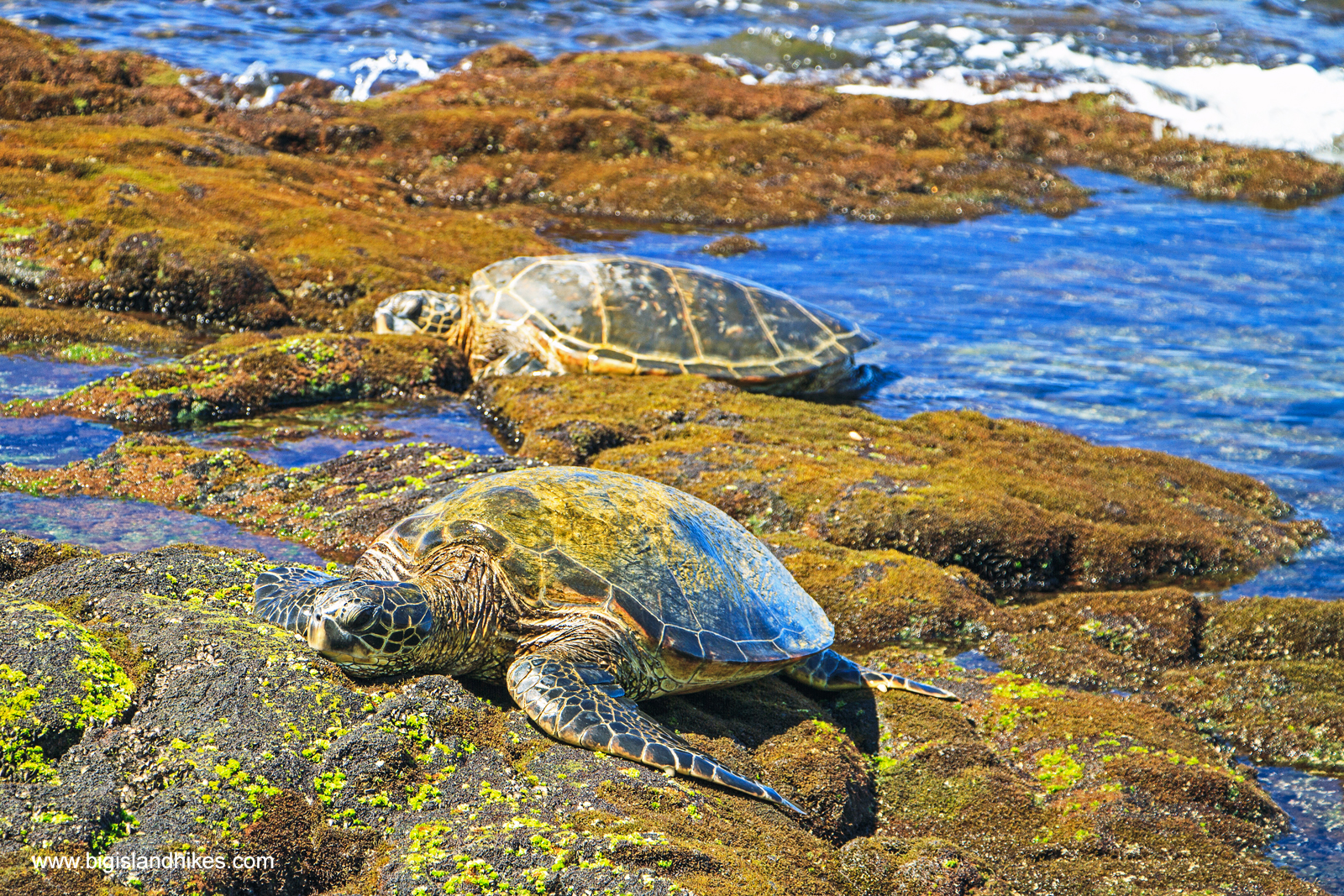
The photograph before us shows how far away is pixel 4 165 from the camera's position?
12.3 meters

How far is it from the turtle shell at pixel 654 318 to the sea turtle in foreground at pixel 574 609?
17.6 ft

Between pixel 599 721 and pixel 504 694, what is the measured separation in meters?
0.70

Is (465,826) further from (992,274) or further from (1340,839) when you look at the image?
(992,274)

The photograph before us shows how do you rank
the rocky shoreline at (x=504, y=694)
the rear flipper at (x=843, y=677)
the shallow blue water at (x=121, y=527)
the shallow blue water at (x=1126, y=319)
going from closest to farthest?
1. the rocky shoreline at (x=504, y=694)
2. the rear flipper at (x=843, y=677)
3. the shallow blue water at (x=121, y=527)
4. the shallow blue water at (x=1126, y=319)

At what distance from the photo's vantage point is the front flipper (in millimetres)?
3852

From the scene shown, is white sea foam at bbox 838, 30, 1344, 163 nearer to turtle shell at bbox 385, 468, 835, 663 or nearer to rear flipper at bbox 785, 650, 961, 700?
rear flipper at bbox 785, 650, 961, 700

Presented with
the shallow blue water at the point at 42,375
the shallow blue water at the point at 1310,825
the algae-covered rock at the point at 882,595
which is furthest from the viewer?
the shallow blue water at the point at 42,375

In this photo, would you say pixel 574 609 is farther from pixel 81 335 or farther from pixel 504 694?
pixel 81 335

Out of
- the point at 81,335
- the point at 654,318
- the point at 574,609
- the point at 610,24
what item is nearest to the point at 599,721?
the point at 574,609

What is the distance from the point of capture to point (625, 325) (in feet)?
34.7

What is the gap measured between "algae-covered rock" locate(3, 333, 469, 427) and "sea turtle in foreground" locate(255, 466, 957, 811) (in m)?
4.00

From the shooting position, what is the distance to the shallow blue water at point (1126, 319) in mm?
10734

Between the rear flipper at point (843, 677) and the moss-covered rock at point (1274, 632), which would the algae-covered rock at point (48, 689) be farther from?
the moss-covered rock at point (1274, 632)

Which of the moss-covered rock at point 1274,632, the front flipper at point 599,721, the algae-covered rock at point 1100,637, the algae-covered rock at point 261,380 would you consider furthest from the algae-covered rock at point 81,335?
the moss-covered rock at point 1274,632
